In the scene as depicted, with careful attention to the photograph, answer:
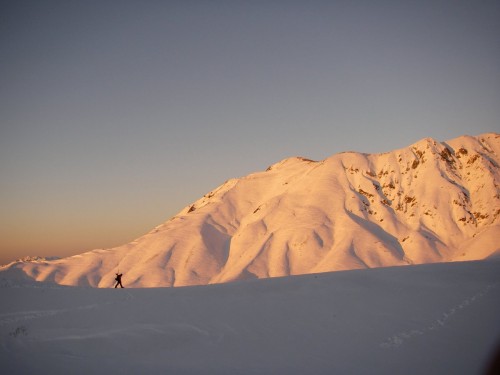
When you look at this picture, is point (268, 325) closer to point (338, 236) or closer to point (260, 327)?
point (260, 327)

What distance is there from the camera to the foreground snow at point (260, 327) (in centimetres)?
1164

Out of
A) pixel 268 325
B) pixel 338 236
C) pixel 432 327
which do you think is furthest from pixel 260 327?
pixel 338 236

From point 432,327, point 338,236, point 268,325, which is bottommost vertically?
point 338,236

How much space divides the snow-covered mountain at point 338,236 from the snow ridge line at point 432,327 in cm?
12774

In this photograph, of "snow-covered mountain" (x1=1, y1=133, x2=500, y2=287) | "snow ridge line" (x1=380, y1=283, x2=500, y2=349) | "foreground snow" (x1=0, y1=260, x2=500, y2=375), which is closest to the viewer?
"foreground snow" (x1=0, y1=260, x2=500, y2=375)

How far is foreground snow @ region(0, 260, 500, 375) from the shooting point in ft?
38.2

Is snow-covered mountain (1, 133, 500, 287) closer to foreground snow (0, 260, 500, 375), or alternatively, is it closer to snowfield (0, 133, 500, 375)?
snowfield (0, 133, 500, 375)

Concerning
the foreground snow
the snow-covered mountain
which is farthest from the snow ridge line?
the snow-covered mountain

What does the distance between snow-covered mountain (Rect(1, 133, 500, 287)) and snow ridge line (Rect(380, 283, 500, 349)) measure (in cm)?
12774

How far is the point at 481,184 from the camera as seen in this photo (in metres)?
183

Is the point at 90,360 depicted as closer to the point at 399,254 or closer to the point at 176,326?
the point at 176,326

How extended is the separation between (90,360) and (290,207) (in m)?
185

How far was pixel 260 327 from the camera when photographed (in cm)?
1436

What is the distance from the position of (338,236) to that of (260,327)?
157 metres
